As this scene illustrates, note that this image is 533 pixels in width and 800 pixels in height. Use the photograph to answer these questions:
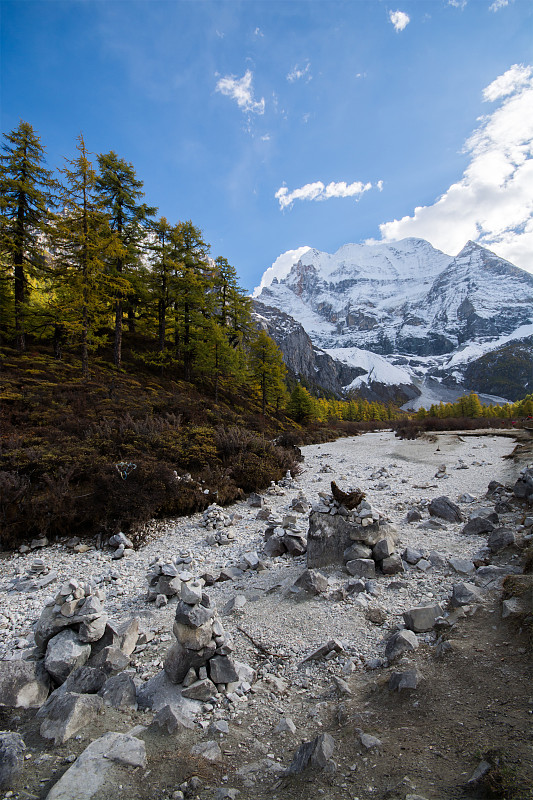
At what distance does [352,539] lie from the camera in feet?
22.0

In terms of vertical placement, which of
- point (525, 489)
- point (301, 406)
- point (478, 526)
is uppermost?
point (301, 406)

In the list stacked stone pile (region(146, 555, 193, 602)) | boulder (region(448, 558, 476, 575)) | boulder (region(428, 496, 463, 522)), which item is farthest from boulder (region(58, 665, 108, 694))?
boulder (region(428, 496, 463, 522))

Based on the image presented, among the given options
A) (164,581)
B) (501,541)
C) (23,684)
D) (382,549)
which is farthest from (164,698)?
(501,541)

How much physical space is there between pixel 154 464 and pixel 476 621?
8.60 meters

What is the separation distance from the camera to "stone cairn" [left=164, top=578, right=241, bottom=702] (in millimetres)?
3750

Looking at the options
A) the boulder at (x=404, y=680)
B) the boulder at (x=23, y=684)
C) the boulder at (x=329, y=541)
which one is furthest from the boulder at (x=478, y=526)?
the boulder at (x=23, y=684)

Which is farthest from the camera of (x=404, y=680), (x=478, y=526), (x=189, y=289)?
(x=189, y=289)

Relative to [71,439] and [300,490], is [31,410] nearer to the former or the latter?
[71,439]

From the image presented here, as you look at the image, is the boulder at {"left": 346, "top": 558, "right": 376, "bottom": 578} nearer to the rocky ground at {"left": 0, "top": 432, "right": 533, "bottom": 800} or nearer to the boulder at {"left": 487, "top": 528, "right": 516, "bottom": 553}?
the rocky ground at {"left": 0, "top": 432, "right": 533, "bottom": 800}

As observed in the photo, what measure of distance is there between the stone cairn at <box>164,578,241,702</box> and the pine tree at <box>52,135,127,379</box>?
62.2 feet

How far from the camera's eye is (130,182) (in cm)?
2550

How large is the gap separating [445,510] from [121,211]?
2919 centimetres

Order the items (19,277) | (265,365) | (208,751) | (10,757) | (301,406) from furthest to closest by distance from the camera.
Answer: (301,406), (265,365), (19,277), (208,751), (10,757)

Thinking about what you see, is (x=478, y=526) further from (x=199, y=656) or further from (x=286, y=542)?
(x=199, y=656)
